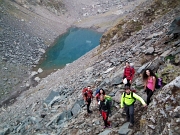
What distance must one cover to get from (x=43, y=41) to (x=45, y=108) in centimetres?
4484

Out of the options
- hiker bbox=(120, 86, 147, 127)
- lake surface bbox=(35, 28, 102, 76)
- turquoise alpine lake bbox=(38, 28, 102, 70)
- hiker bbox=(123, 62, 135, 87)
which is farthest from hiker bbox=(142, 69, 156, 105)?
turquoise alpine lake bbox=(38, 28, 102, 70)

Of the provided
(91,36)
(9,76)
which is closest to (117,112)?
(9,76)

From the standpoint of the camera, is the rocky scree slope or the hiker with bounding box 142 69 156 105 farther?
the rocky scree slope

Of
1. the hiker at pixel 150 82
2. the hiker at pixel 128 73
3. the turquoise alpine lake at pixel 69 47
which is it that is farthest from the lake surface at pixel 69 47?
the hiker at pixel 150 82

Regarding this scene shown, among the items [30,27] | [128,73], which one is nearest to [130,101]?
[128,73]

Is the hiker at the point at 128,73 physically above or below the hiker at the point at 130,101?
above

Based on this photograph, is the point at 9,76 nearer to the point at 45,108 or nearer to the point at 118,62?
the point at 45,108

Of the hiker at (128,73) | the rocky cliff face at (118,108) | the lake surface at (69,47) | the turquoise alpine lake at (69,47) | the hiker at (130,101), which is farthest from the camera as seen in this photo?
the turquoise alpine lake at (69,47)

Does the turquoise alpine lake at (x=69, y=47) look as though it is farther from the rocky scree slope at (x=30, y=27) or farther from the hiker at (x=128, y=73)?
the hiker at (x=128, y=73)

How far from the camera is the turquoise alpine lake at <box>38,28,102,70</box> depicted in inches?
2051

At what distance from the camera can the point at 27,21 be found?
7156 centimetres

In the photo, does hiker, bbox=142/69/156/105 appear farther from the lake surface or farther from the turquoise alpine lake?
the turquoise alpine lake

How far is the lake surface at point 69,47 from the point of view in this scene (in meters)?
51.9

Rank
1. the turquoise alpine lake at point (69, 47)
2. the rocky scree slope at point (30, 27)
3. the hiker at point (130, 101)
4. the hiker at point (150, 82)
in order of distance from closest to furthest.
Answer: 1. the hiker at point (130, 101)
2. the hiker at point (150, 82)
3. the rocky scree slope at point (30, 27)
4. the turquoise alpine lake at point (69, 47)
